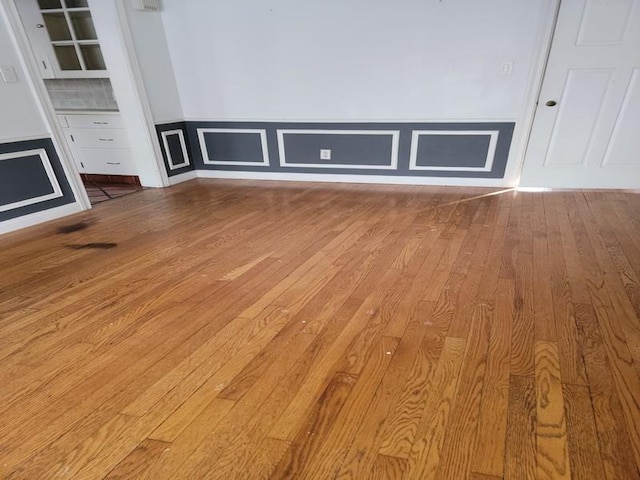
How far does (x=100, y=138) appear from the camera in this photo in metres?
4.20

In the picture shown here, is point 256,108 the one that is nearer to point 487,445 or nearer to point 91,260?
point 91,260

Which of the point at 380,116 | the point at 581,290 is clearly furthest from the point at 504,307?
the point at 380,116

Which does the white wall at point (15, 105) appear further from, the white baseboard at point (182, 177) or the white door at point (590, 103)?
the white door at point (590, 103)

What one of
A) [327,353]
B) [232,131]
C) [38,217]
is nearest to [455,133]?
[232,131]

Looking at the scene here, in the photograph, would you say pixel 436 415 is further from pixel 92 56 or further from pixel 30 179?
pixel 92 56

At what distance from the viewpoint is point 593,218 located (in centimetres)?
274

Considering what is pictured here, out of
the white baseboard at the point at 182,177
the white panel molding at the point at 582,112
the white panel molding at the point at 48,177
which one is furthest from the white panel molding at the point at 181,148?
the white panel molding at the point at 582,112

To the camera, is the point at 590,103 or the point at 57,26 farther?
the point at 57,26

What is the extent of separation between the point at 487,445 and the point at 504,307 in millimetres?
793

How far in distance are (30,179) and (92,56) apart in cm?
204

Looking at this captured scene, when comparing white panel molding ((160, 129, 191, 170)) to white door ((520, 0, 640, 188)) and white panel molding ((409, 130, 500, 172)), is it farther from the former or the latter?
white door ((520, 0, 640, 188))

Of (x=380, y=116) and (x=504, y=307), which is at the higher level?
(x=380, y=116)

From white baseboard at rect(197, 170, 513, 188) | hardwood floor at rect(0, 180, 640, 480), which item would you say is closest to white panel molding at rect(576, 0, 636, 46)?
white baseboard at rect(197, 170, 513, 188)

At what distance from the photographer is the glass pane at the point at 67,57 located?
407 cm
